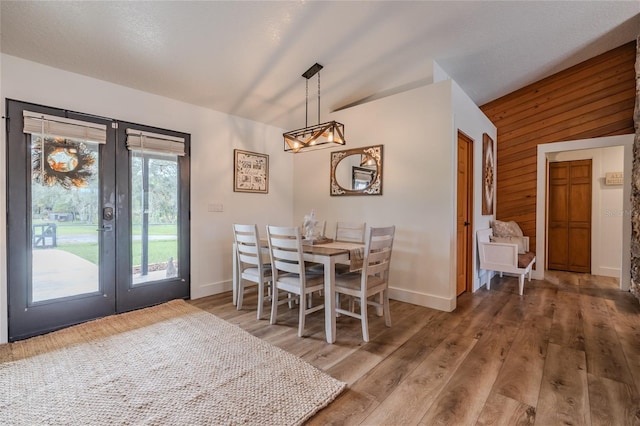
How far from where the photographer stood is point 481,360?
2084 mm

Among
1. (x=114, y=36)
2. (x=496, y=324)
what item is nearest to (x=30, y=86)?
(x=114, y=36)

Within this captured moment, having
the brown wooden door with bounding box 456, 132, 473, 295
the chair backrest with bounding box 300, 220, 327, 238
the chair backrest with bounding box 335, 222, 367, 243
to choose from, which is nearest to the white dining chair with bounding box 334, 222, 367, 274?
the chair backrest with bounding box 335, 222, 367, 243

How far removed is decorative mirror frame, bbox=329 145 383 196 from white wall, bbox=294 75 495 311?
0.07 meters

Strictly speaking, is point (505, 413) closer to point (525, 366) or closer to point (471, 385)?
point (471, 385)

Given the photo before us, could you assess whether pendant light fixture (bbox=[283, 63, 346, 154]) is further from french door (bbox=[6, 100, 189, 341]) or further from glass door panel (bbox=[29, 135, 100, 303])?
glass door panel (bbox=[29, 135, 100, 303])

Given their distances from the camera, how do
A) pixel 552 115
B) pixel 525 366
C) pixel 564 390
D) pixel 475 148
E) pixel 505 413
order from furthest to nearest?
1. pixel 552 115
2. pixel 475 148
3. pixel 525 366
4. pixel 564 390
5. pixel 505 413

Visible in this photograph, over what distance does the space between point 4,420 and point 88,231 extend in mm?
1719

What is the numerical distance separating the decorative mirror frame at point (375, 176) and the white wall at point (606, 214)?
4.06 meters

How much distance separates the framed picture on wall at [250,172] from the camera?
156 inches

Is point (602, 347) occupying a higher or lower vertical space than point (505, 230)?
lower

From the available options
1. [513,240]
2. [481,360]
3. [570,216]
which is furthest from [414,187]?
[570,216]

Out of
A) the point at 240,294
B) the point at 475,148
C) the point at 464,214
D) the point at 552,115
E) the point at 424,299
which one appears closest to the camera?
the point at 240,294

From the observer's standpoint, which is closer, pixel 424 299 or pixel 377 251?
pixel 377 251

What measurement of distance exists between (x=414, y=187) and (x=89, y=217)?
342 cm
